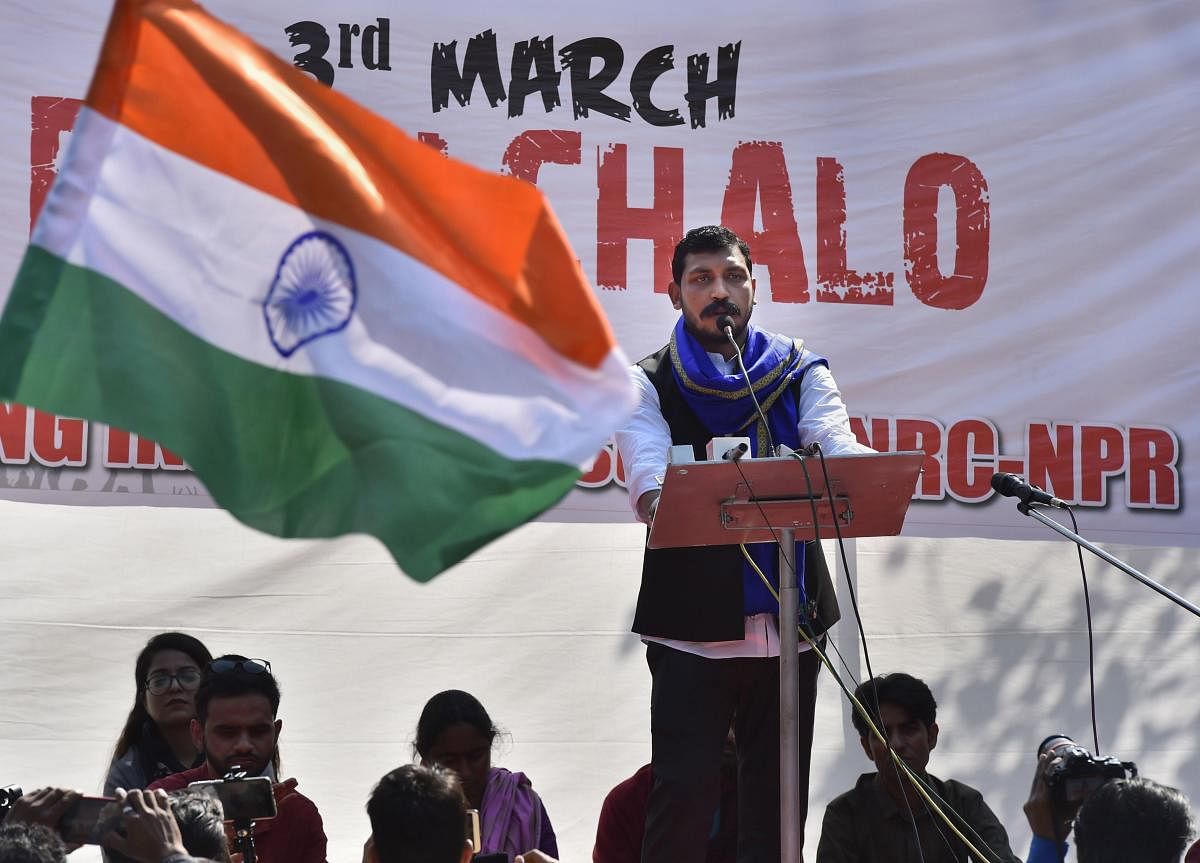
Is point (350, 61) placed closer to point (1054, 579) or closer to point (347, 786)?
point (347, 786)

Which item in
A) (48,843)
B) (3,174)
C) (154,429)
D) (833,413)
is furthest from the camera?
(3,174)

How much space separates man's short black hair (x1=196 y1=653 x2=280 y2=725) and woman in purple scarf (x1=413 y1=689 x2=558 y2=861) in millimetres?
453

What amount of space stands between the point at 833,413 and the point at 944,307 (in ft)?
5.31

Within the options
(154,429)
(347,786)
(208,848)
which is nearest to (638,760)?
(347,786)

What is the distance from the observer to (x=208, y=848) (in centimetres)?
312

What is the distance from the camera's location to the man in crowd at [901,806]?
463 centimetres

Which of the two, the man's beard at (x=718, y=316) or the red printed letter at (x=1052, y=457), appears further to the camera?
the red printed letter at (x=1052, y=457)

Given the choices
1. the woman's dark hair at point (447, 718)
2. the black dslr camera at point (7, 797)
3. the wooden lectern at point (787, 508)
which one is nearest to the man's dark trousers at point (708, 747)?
the wooden lectern at point (787, 508)

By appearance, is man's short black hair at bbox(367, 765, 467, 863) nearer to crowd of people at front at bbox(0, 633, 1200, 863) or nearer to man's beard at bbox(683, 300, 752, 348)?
crowd of people at front at bbox(0, 633, 1200, 863)

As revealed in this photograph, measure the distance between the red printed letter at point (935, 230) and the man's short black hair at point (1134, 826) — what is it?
2.69 metres

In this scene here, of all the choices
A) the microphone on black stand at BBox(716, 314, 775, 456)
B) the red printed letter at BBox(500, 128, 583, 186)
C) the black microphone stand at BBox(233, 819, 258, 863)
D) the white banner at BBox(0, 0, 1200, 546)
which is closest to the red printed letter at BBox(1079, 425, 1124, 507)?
the white banner at BBox(0, 0, 1200, 546)

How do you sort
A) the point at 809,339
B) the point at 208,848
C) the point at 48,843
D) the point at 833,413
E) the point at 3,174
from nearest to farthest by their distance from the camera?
the point at 48,843 < the point at 208,848 < the point at 833,413 < the point at 3,174 < the point at 809,339

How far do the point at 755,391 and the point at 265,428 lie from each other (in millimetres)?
1702

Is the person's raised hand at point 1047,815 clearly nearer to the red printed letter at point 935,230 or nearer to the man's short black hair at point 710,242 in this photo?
the man's short black hair at point 710,242
